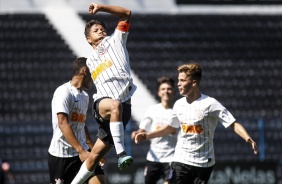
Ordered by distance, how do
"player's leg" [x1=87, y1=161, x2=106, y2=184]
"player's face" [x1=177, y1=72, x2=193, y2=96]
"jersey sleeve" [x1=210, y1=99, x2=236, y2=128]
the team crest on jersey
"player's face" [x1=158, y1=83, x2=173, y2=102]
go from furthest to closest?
"player's face" [x1=158, y1=83, x2=173, y2=102] → "player's face" [x1=177, y1=72, x2=193, y2=96] → "jersey sleeve" [x1=210, y1=99, x2=236, y2=128] → "player's leg" [x1=87, y1=161, x2=106, y2=184] → the team crest on jersey

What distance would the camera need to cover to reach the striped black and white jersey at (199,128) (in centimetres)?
814

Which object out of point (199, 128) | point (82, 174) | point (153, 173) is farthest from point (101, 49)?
point (153, 173)

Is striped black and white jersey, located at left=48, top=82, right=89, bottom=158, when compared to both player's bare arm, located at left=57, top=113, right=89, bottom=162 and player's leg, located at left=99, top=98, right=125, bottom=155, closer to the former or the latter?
player's bare arm, located at left=57, top=113, right=89, bottom=162

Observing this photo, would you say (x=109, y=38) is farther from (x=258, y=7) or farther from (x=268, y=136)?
(x=258, y=7)

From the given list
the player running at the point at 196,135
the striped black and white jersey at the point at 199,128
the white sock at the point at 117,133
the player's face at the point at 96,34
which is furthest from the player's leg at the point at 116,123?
the striped black and white jersey at the point at 199,128

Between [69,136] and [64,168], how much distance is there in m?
0.57

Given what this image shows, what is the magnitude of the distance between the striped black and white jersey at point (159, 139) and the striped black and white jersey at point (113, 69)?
392 cm

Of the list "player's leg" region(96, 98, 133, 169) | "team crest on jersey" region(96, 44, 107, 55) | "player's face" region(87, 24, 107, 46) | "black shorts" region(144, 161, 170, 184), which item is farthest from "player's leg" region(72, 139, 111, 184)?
"black shorts" region(144, 161, 170, 184)

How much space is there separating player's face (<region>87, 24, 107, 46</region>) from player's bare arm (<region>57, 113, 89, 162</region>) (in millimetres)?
819

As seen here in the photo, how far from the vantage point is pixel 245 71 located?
1888 centimetres

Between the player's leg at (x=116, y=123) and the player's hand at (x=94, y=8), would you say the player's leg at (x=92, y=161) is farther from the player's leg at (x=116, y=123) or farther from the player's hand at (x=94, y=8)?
the player's hand at (x=94, y=8)

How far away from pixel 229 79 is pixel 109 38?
1176cm

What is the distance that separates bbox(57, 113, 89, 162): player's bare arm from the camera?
7.18m

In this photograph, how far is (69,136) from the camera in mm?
7242
